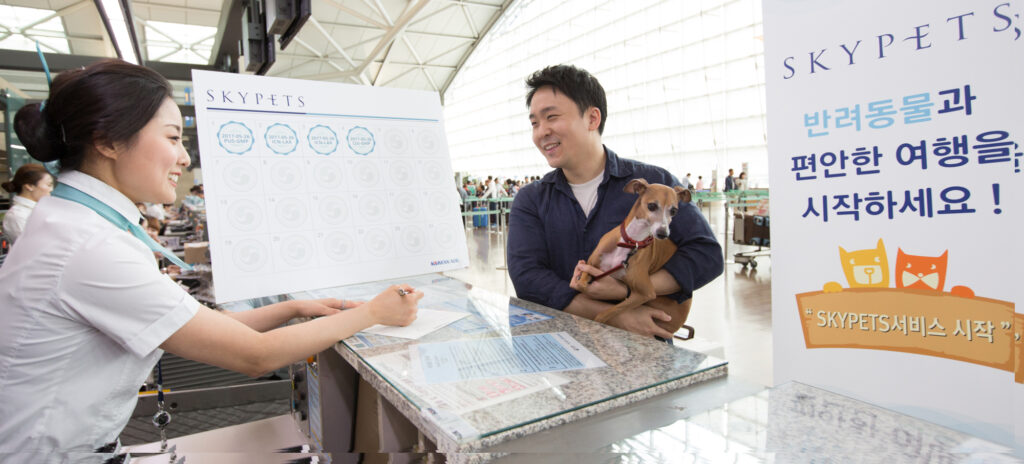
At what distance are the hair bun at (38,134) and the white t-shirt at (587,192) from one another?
1555 millimetres

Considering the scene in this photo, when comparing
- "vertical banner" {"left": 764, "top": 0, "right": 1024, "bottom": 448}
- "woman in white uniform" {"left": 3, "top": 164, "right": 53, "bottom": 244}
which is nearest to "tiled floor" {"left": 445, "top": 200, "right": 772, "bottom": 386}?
"vertical banner" {"left": 764, "top": 0, "right": 1024, "bottom": 448}

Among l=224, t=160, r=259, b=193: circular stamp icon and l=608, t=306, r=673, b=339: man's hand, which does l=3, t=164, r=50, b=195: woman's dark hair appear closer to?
l=224, t=160, r=259, b=193: circular stamp icon

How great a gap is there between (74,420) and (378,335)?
62 cm

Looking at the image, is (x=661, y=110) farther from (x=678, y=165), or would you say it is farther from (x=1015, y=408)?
(x=1015, y=408)

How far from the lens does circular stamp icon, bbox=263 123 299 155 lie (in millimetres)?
1855

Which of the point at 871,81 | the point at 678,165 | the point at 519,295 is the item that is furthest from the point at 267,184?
the point at 678,165

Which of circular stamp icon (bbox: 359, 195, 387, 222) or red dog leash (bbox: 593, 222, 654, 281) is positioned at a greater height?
circular stamp icon (bbox: 359, 195, 387, 222)

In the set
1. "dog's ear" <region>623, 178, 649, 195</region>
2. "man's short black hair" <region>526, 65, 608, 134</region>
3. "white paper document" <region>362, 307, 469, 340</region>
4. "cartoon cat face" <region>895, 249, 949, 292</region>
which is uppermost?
"man's short black hair" <region>526, 65, 608, 134</region>

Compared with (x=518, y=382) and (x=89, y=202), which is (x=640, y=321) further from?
(x=89, y=202)

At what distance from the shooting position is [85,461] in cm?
82

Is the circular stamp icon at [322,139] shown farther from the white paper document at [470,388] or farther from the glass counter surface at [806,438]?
the glass counter surface at [806,438]

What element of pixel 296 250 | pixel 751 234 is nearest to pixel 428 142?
pixel 296 250

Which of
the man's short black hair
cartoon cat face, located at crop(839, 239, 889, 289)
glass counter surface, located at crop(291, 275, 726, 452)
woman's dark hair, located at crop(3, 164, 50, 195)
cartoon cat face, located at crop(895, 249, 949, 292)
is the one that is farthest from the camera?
woman's dark hair, located at crop(3, 164, 50, 195)

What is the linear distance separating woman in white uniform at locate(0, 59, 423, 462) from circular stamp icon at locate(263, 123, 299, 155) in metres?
0.62
